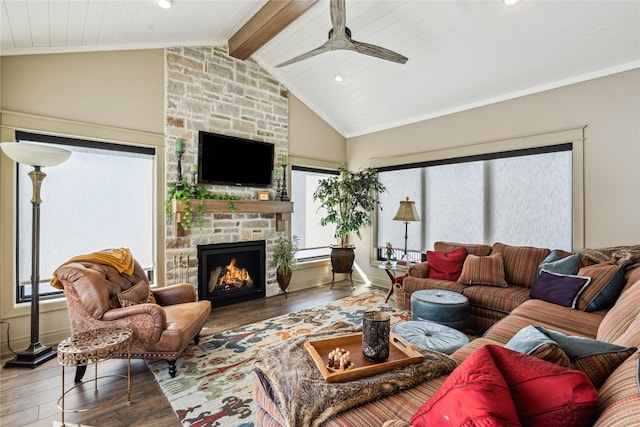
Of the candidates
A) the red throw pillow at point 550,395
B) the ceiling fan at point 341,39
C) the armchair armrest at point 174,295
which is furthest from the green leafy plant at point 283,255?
the red throw pillow at point 550,395

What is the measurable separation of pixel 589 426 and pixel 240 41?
482cm

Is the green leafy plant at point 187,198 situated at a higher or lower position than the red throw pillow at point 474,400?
higher

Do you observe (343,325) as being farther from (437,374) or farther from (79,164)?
(79,164)

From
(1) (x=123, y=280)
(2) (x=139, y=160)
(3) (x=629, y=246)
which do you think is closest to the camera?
(1) (x=123, y=280)

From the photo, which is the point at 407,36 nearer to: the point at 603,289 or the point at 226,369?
the point at 603,289

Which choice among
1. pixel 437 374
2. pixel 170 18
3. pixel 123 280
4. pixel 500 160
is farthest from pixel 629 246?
pixel 170 18

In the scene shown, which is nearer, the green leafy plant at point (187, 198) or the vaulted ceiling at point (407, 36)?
the vaulted ceiling at point (407, 36)

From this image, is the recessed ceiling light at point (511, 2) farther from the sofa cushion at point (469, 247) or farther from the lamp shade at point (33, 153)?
the lamp shade at point (33, 153)

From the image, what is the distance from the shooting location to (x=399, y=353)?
158 centimetres

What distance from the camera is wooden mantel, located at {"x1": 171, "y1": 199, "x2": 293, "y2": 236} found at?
3932 mm

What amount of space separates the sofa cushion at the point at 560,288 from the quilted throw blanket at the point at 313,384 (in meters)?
1.99

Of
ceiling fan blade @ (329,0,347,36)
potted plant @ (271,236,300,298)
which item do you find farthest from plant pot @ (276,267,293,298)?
ceiling fan blade @ (329,0,347,36)

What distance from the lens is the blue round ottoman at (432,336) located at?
2150 mm

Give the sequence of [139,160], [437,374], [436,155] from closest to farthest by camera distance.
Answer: [437,374] → [139,160] → [436,155]
